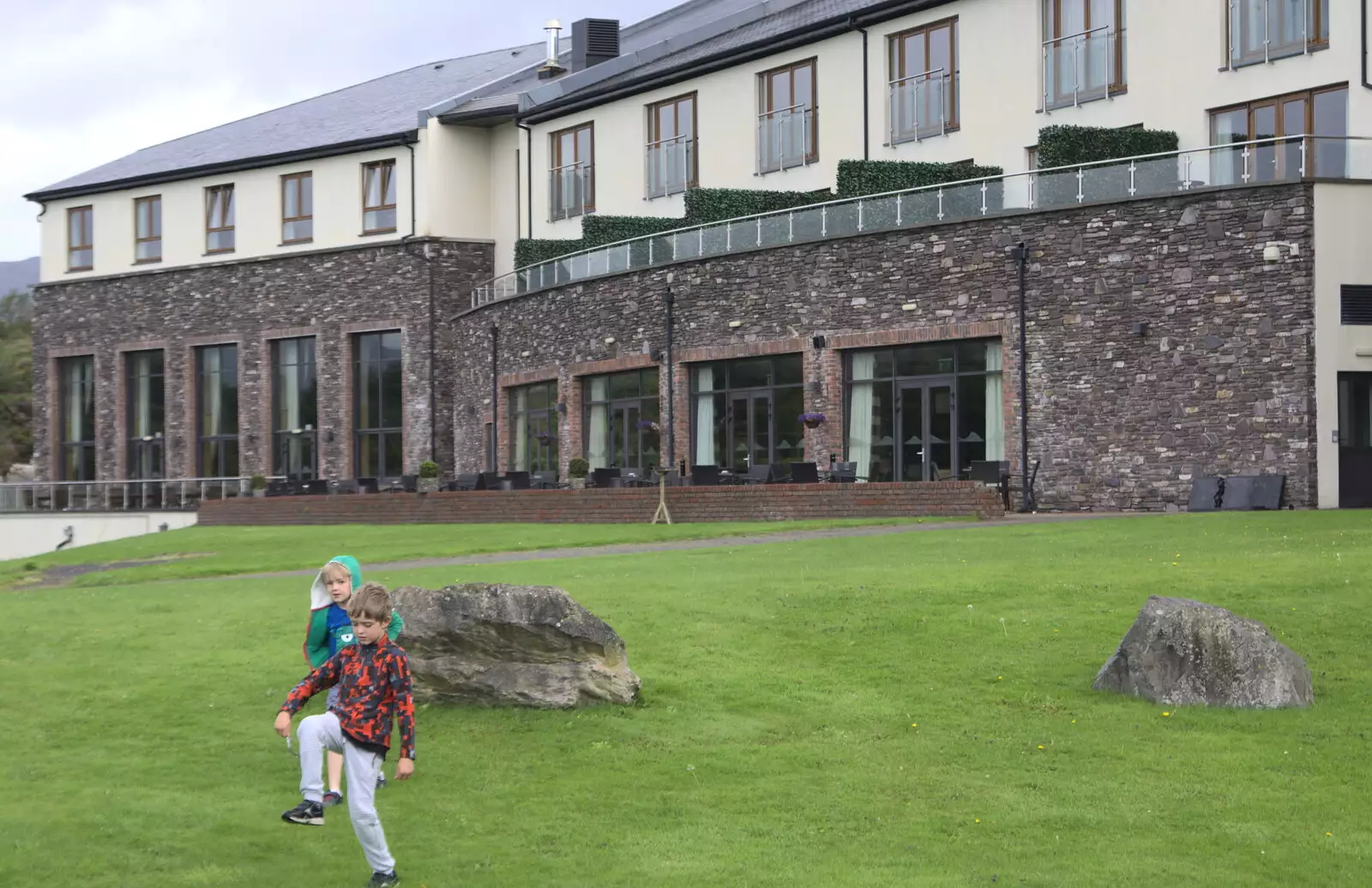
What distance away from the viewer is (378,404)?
51.1 metres

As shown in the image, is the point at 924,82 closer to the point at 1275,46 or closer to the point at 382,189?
the point at 1275,46

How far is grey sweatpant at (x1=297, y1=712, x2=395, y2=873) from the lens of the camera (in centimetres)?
800

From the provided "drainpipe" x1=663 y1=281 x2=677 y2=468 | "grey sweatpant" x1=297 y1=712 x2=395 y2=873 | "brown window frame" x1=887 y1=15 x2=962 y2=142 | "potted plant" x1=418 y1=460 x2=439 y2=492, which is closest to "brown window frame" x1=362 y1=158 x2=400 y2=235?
"potted plant" x1=418 y1=460 x2=439 y2=492

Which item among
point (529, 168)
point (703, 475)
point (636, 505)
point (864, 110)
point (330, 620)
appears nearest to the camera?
point (330, 620)

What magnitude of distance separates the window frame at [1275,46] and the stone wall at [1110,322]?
13.3 feet

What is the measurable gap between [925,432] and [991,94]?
303 inches

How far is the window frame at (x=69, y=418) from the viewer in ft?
189

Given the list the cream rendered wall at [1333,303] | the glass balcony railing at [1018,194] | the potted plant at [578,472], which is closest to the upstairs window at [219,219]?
the glass balcony railing at [1018,194]

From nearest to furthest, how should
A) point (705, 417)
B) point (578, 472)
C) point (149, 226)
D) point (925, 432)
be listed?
point (925, 432), point (705, 417), point (578, 472), point (149, 226)

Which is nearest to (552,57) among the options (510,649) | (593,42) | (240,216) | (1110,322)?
(593,42)

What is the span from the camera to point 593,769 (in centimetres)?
1069

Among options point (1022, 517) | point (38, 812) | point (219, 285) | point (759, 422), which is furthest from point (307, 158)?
point (38, 812)

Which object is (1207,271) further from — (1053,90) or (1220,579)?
(1220,579)

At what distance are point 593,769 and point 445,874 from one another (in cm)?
209
